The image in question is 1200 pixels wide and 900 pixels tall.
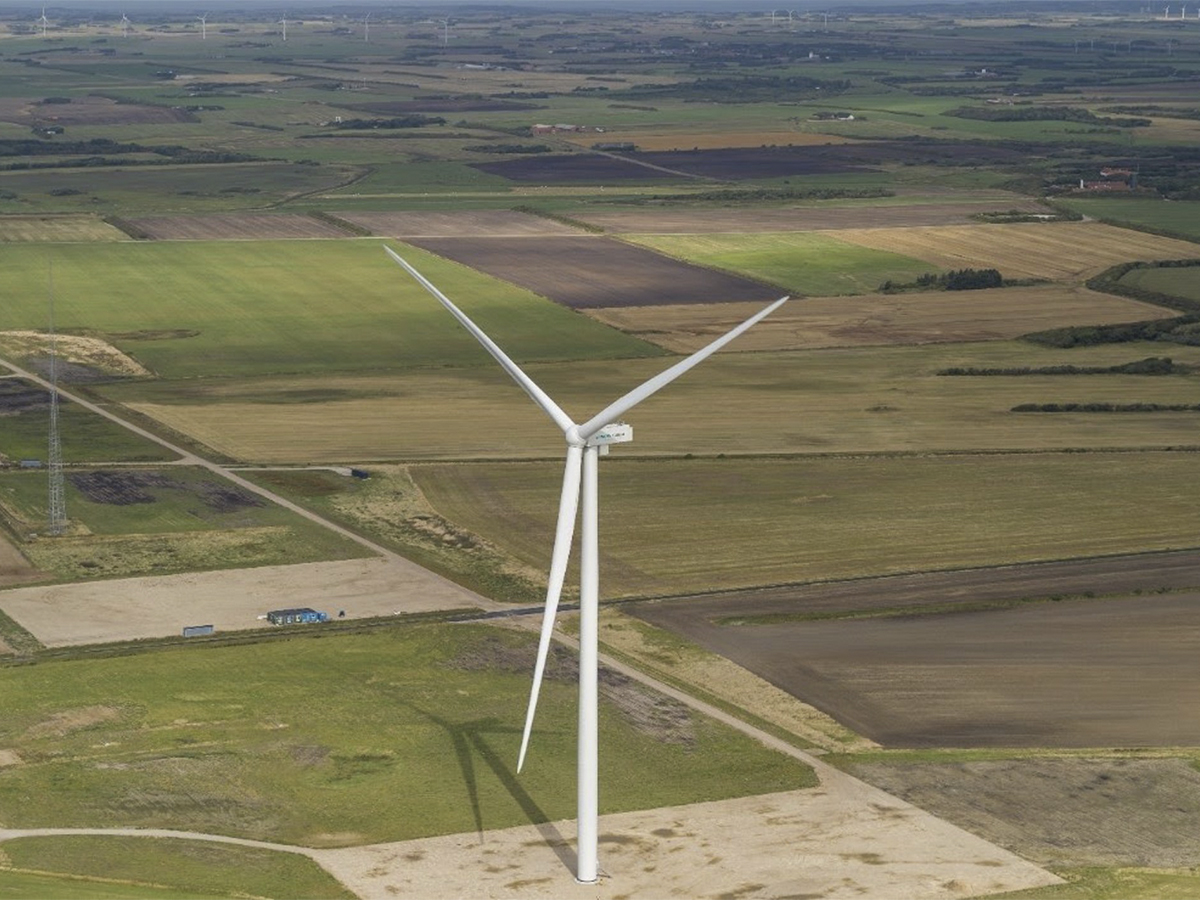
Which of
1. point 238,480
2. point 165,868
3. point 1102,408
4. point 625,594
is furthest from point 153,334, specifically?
point 165,868

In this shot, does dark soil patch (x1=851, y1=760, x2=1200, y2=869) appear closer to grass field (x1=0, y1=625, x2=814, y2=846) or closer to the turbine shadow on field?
grass field (x1=0, y1=625, x2=814, y2=846)

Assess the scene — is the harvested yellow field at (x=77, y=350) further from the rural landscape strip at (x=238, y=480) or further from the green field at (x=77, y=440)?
the green field at (x=77, y=440)

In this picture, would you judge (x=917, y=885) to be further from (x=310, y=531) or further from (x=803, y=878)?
(x=310, y=531)

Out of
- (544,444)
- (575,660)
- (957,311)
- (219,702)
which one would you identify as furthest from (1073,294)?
(219,702)

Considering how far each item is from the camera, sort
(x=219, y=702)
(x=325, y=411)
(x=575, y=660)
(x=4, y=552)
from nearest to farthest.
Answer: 1. (x=219, y=702)
2. (x=575, y=660)
3. (x=4, y=552)
4. (x=325, y=411)

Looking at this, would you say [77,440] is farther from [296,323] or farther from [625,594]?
[625,594]

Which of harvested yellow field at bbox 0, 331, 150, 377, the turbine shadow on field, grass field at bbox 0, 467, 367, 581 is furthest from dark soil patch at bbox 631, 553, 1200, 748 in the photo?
harvested yellow field at bbox 0, 331, 150, 377

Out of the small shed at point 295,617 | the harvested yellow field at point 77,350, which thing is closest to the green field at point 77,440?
the harvested yellow field at point 77,350
